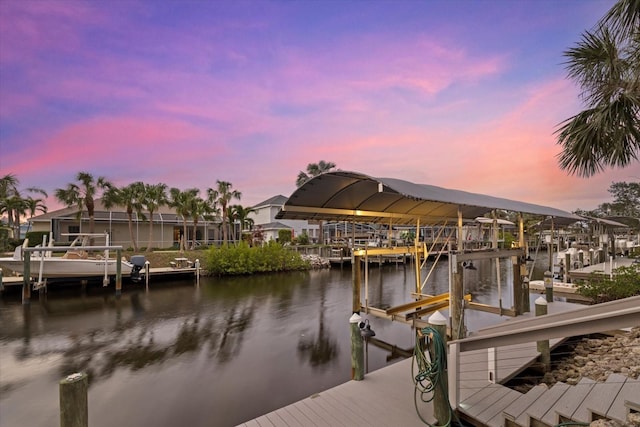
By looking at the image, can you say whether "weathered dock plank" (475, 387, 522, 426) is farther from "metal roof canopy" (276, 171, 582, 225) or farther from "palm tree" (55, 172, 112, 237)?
"palm tree" (55, 172, 112, 237)

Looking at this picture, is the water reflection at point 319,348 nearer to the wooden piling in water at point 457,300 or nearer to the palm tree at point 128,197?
the wooden piling in water at point 457,300

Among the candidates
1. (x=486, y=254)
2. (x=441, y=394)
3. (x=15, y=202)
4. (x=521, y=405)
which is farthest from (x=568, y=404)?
(x=15, y=202)

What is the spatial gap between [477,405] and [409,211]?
6885 mm

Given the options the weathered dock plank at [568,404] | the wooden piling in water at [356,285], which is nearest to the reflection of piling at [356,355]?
the weathered dock plank at [568,404]

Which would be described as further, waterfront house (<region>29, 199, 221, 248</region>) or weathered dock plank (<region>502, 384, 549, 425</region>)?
waterfront house (<region>29, 199, 221, 248</region>)

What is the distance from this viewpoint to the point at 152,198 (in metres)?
26.3

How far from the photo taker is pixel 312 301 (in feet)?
47.8

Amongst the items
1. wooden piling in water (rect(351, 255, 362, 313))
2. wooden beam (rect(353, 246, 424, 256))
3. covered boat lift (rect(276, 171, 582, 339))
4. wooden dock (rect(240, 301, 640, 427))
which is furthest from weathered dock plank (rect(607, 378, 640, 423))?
wooden piling in water (rect(351, 255, 362, 313))

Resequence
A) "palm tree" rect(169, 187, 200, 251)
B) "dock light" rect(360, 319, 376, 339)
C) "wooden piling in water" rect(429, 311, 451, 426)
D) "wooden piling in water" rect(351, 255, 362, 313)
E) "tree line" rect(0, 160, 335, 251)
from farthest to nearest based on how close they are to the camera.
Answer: "palm tree" rect(169, 187, 200, 251) < "tree line" rect(0, 160, 335, 251) < "wooden piling in water" rect(351, 255, 362, 313) < "dock light" rect(360, 319, 376, 339) < "wooden piling in water" rect(429, 311, 451, 426)

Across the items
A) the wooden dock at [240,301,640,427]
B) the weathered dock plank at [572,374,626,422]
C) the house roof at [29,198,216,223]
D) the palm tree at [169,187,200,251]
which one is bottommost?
the wooden dock at [240,301,640,427]

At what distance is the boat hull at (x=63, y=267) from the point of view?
52.1 feet

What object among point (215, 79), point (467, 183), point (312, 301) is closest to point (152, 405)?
point (312, 301)

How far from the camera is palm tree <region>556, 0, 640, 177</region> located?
19.0 feet

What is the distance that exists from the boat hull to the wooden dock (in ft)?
56.8
